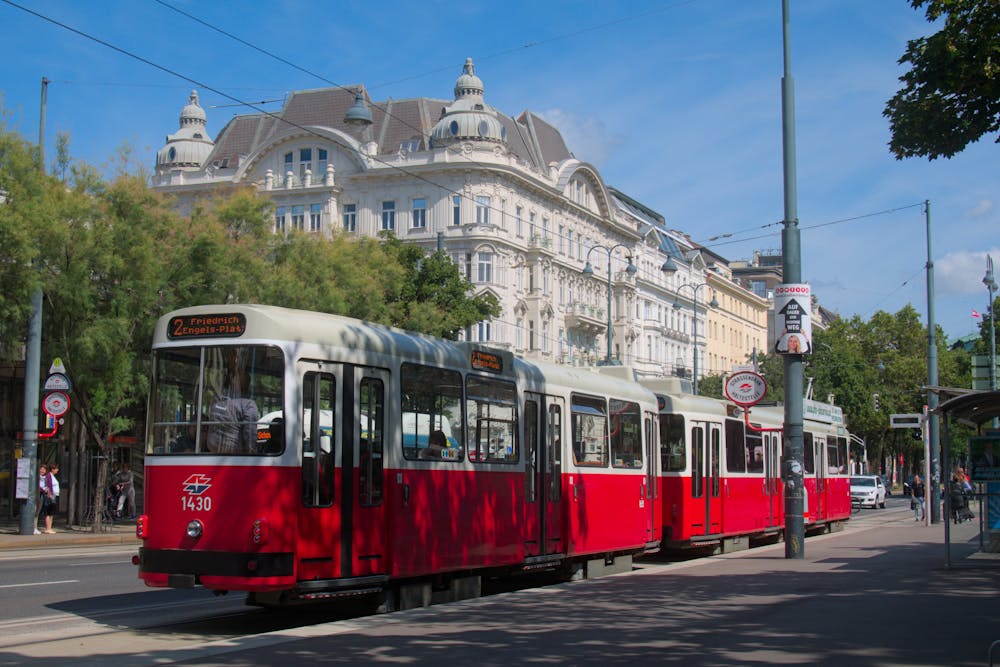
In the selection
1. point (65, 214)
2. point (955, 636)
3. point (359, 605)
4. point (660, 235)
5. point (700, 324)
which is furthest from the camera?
point (700, 324)

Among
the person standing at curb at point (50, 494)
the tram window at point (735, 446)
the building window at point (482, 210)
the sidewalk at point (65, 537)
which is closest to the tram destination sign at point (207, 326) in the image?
the tram window at point (735, 446)

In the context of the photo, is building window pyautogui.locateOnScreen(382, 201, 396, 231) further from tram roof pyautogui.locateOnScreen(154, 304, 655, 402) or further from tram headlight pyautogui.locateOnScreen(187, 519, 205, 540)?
tram headlight pyautogui.locateOnScreen(187, 519, 205, 540)

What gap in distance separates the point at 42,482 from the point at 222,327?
22.5 metres

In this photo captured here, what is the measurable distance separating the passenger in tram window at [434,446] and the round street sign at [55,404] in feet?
54.2

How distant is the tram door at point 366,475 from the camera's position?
11.9m

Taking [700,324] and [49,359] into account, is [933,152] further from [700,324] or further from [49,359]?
[700,324]

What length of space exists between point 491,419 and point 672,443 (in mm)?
7473

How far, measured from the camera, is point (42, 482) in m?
31.6

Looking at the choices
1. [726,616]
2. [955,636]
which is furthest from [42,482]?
[955,636]

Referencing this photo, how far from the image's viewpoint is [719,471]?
22.8 metres

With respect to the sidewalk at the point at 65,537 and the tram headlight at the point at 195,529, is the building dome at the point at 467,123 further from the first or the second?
the tram headlight at the point at 195,529

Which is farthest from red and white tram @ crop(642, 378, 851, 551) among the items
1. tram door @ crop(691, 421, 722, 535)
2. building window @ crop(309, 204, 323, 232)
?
building window @ crop(309, 204, 323, 232)

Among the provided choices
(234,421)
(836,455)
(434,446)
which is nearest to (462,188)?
(836,455)

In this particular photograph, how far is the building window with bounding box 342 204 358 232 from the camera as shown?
69000 millimetres
